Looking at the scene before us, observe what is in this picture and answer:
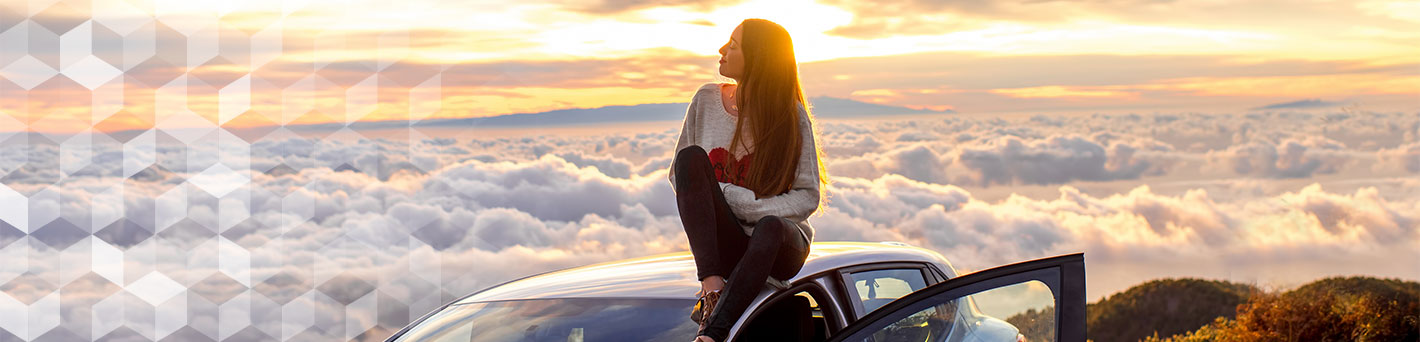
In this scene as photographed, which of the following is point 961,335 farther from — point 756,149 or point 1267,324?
point 1267,324

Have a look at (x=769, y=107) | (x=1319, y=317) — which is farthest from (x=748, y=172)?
(x=1319, y=317)

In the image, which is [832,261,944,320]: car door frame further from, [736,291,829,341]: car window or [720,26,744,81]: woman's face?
[720,26,744,81]: woman's face

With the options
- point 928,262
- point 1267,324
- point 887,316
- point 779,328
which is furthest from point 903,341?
point 1267,324

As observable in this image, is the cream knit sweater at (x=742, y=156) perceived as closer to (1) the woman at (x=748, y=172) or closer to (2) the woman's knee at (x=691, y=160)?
(1) the woman at (x=748, y=172)

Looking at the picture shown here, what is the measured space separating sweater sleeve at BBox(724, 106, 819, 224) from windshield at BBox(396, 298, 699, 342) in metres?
0.34

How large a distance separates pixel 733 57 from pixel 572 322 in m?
0.97

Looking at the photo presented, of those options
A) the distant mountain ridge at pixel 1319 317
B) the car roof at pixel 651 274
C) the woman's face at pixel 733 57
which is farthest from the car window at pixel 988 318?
the distant mountain ridge at pixel 1319 317

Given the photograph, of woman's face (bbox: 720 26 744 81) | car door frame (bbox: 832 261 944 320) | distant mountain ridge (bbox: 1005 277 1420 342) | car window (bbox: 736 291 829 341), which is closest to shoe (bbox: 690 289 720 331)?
car window (bbox: 736 291 829 341)

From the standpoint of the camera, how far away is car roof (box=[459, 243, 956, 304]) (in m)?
3.30

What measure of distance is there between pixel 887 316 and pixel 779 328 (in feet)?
1.32

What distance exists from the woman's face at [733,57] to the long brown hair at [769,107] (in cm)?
2

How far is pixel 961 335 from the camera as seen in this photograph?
10.1 feet

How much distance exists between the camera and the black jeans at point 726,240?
302cm

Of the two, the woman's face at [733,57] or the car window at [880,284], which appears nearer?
the woman's face at [733,57]
